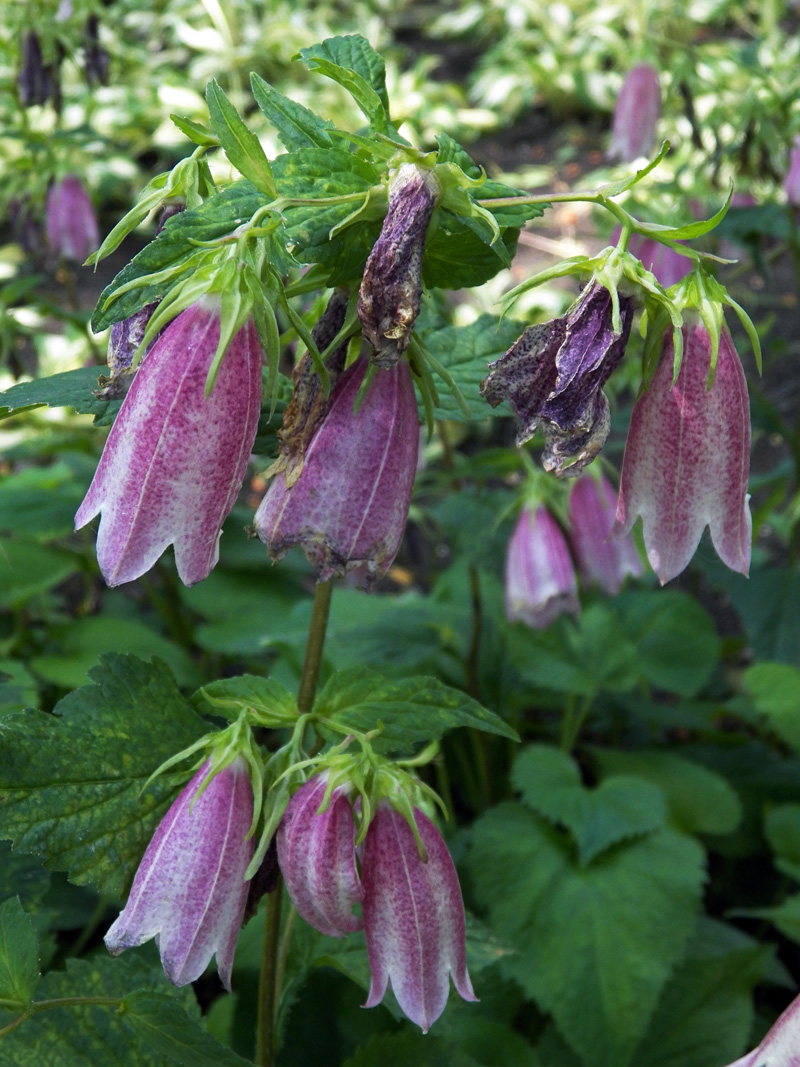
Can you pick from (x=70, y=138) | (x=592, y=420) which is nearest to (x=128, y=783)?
(x=592, y=420)

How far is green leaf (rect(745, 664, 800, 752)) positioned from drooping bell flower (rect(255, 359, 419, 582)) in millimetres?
1143

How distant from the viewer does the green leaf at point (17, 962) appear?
2.55ft

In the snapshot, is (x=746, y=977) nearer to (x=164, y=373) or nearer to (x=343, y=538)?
(x=343, y=538)

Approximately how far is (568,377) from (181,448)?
263mm

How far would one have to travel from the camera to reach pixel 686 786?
Result: 186 centimetres

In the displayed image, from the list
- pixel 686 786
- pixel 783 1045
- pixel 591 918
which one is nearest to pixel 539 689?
pixel 686 786

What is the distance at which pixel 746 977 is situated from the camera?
1.53 m

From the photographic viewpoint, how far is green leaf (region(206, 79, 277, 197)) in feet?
2.23

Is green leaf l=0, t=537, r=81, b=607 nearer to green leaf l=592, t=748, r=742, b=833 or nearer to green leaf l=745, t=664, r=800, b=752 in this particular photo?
green leaf l=592, t=748, r=742, b=833

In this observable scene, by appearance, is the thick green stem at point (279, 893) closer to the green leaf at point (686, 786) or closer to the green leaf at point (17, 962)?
the green leaf at point (17, 962)

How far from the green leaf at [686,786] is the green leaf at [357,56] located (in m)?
1.40

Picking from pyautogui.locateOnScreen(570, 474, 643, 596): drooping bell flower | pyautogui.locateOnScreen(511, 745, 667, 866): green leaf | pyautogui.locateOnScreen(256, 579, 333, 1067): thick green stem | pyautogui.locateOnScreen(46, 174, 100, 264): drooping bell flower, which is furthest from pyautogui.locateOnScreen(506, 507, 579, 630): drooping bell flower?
pyautogui.locateOnScreen(46, 174, 100, 264): drooping bell flower

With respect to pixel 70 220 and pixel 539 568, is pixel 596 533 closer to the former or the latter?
pixel 539 568

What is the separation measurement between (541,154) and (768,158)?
344 centimetres
